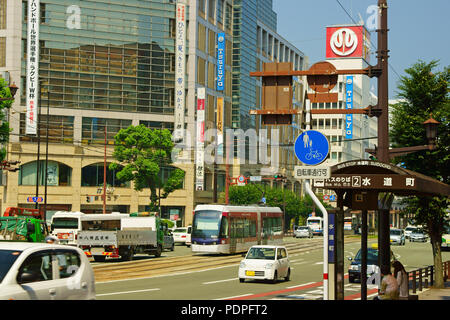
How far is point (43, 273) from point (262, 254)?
729 inches

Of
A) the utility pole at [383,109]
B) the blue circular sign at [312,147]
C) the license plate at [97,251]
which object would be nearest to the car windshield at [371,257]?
the utility pole at [383,109]

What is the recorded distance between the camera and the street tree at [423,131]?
24.5 m

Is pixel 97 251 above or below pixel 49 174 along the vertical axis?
below

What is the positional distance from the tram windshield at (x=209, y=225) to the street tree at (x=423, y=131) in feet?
63.3

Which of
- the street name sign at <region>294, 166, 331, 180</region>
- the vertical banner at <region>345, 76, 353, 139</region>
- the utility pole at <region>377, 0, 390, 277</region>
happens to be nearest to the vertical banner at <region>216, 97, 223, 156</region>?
the vertical banner at <region>345, 76, 353, 139</region>

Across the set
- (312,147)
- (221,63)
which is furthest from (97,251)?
(221,63)

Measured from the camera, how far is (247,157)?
10100 centimetres

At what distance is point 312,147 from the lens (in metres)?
12.4

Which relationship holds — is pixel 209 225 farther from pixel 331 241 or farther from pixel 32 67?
pixel 32 67

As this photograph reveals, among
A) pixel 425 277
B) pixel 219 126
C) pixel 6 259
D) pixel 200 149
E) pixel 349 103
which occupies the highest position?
pixel 349 103

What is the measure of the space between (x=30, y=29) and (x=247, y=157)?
1477 inches

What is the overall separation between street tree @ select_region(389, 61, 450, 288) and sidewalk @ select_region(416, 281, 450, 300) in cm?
69

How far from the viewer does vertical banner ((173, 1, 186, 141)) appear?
83.5 metres

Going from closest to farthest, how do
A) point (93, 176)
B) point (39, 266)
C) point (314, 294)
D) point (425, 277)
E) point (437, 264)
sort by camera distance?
point (39, 266) → point (314, 294) → point (437, 264) → point (425, 277) → point (93, 176)
